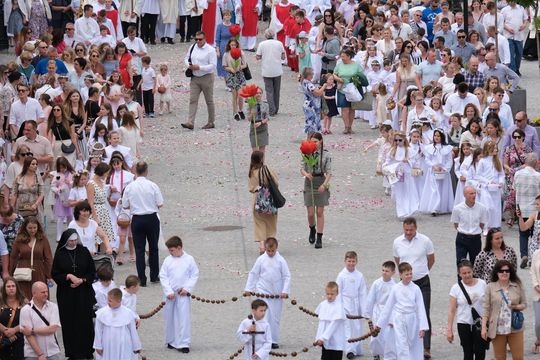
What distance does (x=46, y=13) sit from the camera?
36688 mm

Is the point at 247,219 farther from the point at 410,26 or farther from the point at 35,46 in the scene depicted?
the point at 410,26

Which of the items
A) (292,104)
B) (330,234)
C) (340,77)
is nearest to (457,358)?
(330,234)

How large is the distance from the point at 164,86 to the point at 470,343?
1580 cm

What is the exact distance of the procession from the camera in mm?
18562

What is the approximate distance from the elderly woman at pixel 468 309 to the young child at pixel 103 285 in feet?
12.6

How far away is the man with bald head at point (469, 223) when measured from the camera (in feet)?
68.4

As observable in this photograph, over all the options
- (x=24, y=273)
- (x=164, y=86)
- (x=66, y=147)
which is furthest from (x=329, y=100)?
(x=24, y=273)

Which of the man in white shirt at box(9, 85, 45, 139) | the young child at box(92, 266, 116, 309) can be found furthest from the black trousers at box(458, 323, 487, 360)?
the man in white shirt at box(9, 85, 45, 139)

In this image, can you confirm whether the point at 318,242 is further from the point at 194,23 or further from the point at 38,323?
the point at 194,23

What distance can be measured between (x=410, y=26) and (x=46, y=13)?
8018 mm

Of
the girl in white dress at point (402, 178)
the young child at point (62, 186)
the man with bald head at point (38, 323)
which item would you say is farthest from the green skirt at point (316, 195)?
the man with bald head at point (38, 323)

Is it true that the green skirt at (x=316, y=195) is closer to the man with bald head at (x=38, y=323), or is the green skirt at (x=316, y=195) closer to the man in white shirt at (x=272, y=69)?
the man with bald head at (x=38, y=323)

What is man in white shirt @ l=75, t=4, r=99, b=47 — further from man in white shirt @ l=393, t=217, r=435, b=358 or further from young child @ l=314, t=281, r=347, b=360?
young child @ l=314, t=281, r=347, b=360

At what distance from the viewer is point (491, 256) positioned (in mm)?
19047
